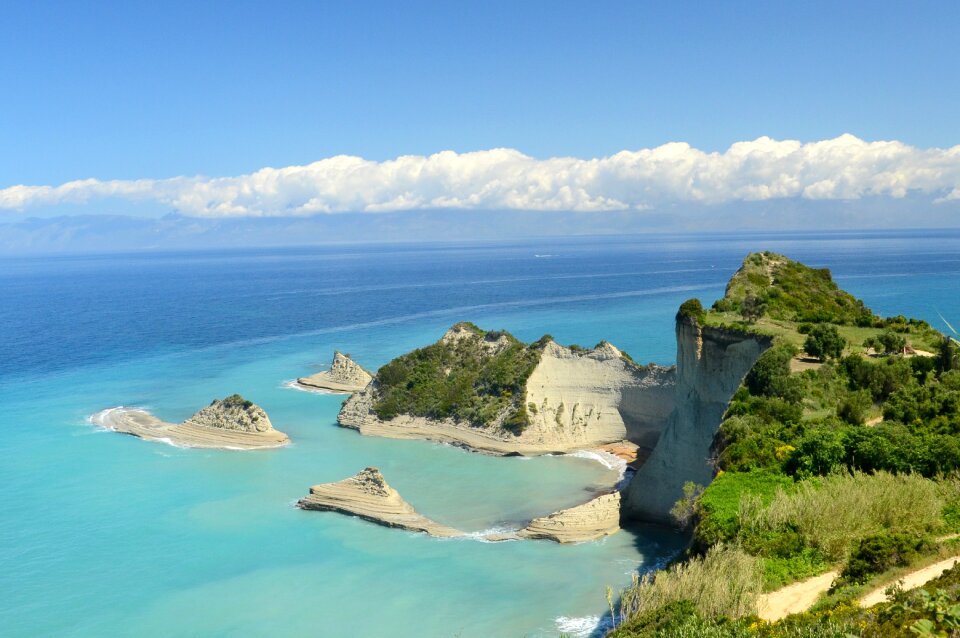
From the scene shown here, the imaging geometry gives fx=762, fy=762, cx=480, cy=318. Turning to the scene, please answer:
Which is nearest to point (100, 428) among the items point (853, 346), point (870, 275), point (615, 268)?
point (853, 346)

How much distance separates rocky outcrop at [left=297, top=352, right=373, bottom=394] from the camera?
65.0 meters

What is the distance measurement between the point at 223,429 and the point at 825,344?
122 feet

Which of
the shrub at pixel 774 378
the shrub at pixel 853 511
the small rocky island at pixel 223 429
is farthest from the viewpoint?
the small rocky island at pixel 223 429

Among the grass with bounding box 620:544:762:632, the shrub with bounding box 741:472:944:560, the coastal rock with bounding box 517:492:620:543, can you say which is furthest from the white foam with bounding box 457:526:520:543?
the shrub with bounding box 741:472:944:560

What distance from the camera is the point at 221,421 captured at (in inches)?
2000

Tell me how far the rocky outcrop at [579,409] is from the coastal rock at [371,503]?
1194 centimetres

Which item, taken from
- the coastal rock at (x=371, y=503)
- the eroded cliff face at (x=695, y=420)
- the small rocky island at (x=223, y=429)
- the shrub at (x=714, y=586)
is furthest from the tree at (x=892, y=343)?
the small rocky island at (x=223, y=429)

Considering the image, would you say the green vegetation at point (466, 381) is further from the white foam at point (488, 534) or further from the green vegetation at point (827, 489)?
the green vegetation at point (827, 489)

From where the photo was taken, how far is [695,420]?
119 feet

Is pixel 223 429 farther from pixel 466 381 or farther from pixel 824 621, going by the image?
pixel 824 621

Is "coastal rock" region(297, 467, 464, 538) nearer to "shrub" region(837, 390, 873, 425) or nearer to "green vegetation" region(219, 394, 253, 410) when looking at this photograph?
"green vegetation" region(219, 394, 253, 410)

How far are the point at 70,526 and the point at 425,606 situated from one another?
64.5 ft

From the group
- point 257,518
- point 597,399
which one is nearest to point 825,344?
point 597,399

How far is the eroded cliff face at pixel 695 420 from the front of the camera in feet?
114
